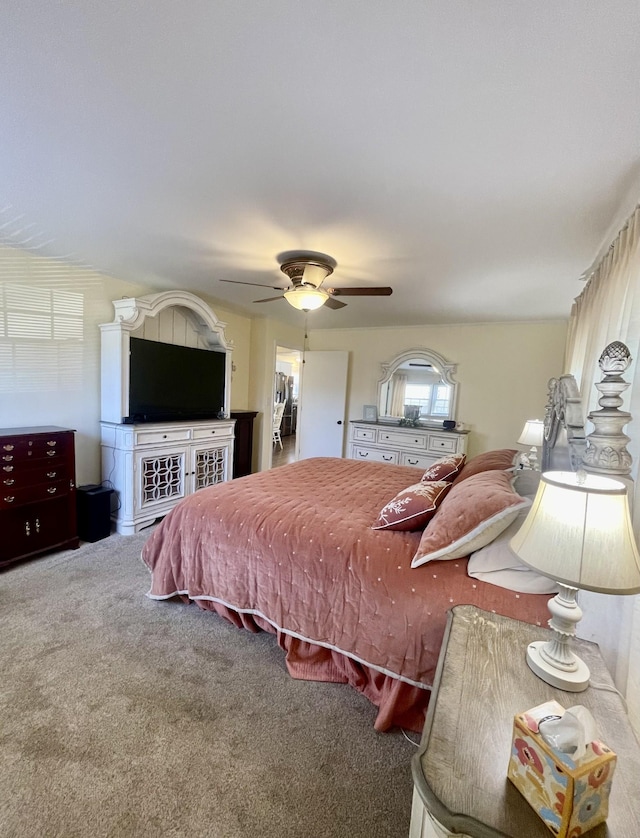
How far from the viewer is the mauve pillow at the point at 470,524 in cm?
151

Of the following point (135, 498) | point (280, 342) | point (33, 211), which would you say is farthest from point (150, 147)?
point (280, 342)

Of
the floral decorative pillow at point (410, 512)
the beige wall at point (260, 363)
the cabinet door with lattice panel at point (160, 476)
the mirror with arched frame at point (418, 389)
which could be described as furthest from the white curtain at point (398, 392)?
the floral decorative pillow at point (410, 512)

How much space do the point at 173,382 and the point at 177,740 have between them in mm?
3050

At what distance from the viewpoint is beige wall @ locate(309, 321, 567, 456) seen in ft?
14.9

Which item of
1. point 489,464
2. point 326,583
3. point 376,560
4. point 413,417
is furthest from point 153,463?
point 413,417

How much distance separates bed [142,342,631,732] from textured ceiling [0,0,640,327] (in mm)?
882

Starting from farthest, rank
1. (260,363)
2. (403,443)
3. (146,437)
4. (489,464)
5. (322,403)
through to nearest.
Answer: (322,403) < (260,363) < (403,443) < (146,437) < (489,464)

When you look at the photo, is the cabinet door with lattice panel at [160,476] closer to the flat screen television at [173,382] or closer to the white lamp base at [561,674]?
the flat screen television at [173,382]

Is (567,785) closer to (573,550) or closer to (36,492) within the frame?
(573,550)

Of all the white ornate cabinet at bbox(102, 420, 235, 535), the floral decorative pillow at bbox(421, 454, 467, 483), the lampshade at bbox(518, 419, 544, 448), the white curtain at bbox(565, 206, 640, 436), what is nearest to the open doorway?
the white ornate cabinet at bbox(102, 420, 235, 535)

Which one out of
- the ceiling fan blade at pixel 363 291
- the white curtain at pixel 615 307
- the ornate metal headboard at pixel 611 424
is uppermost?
the ceiling fan blade at pixel 363 291

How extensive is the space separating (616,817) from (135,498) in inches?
138

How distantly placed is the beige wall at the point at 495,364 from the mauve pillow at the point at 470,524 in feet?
11.5

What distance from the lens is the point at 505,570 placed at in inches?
58.6
